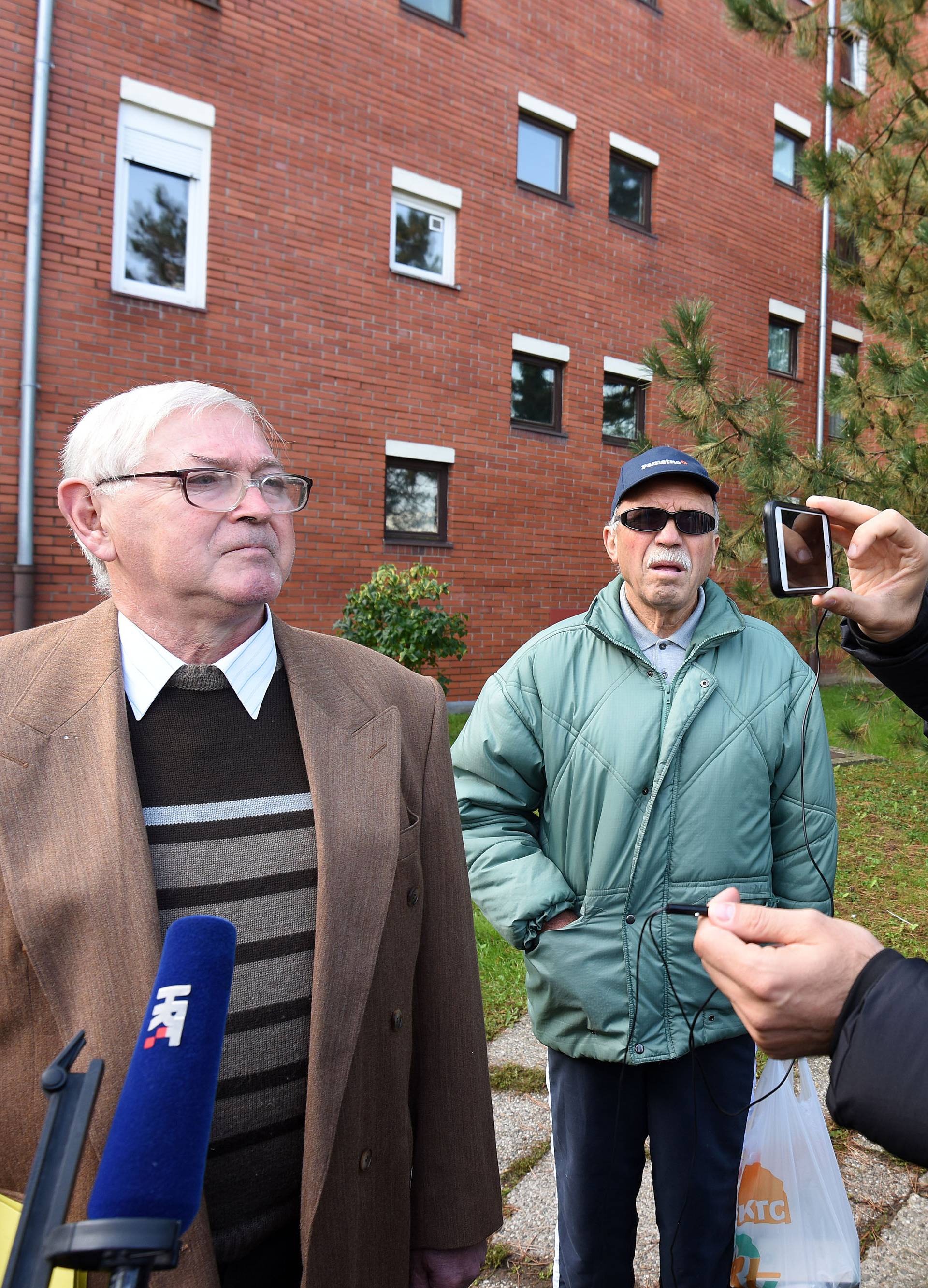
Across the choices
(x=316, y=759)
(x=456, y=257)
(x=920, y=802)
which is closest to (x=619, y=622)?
(x=316, y=759)

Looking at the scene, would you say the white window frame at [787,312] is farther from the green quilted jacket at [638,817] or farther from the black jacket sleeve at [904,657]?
the black jacket sleeve at [904,657]

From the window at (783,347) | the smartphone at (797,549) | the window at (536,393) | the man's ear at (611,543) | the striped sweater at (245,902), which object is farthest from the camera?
the window at (783,347)

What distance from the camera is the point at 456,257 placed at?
35.7ft

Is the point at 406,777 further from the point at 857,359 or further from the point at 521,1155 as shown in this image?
the point at 857,359

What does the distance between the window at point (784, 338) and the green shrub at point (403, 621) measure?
8.69 m

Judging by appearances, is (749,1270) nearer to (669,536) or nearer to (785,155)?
(669,536)

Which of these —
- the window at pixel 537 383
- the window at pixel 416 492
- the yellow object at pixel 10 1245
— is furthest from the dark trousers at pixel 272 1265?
the window at pixel 537 383

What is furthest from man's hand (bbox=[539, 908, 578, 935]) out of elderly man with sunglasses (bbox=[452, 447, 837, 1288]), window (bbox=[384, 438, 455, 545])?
window (bbox=[384, 438, 455, 545])

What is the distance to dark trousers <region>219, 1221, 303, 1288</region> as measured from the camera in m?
1.54

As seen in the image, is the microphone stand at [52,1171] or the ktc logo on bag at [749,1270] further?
the ktc logo on bag at [749,1270]

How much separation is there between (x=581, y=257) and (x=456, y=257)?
206 cm

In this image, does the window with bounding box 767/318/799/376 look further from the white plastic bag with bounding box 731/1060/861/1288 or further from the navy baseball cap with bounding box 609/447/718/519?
the white plastic bag with bounding box 731/1060/861/1288

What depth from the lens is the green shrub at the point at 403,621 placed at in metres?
8.55

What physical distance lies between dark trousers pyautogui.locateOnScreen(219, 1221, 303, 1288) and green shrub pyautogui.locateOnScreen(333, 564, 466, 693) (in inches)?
271
